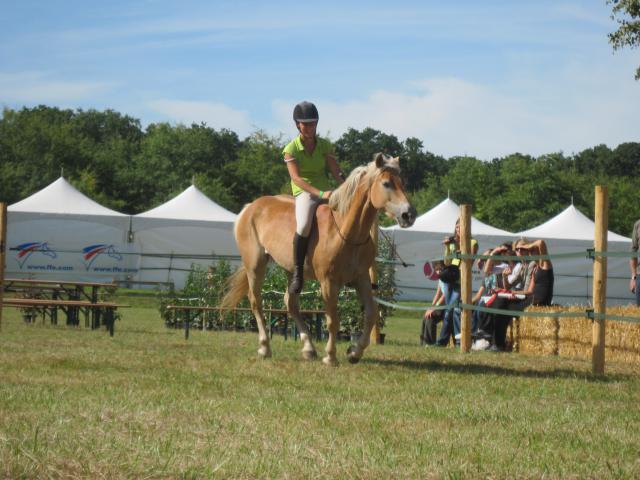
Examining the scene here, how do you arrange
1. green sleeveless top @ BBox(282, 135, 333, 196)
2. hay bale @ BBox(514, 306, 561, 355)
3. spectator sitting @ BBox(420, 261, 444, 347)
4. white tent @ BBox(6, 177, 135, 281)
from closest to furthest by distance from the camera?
green sleeveless top @ BBox(282, 135, 333, 196) → hay bale @ BBox(514, 306, 561, 355) → spectator sitting @ BBox(420, 261, 444, 347) → white tent @ BBox(6, 177, 135, 281)

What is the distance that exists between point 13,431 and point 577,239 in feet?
112

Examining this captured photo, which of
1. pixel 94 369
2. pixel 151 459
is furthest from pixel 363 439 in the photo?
pixel 94 369

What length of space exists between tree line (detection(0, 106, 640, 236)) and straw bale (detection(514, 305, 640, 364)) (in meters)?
41.6

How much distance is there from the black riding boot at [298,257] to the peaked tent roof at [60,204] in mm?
26449

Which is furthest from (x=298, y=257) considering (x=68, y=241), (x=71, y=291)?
(x=68, y=241)

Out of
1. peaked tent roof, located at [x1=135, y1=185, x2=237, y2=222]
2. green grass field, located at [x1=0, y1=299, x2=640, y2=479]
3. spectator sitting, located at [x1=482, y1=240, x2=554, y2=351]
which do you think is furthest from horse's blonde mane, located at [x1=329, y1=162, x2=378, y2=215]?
peaked tent roof, located at [x1=135, y1=185, x2=237, y2=222]

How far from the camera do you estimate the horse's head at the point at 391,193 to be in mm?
8789

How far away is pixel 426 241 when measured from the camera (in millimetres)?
36688

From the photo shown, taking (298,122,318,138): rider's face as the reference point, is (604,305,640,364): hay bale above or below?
below

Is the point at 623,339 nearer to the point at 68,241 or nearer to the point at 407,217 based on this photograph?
the point at 407,217

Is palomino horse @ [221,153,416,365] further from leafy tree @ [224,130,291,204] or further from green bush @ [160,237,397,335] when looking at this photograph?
leafy tree @ [224,130,291,204]

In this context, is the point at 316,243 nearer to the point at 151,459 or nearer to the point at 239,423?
the point at 239,423

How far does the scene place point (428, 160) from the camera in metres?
105

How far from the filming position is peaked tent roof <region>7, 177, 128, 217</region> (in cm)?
3591
